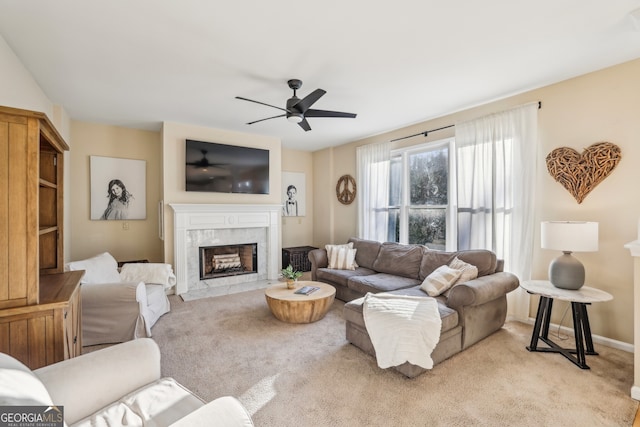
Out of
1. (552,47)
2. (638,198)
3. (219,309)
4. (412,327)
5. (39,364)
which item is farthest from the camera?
(219,309)

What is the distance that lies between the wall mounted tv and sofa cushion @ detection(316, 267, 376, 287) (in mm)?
1884

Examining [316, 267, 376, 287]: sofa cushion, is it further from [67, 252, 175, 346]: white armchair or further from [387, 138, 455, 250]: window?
[67, 252, 175, 346]: white armchair

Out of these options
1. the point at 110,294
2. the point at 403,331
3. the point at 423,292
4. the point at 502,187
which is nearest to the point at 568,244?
the point at 502,187

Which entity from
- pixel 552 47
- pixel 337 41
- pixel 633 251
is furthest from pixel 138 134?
pixel 633 251

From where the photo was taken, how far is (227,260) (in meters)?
5.14

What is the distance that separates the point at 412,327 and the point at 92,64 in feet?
12.0

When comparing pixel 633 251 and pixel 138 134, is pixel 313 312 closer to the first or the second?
pixel 633 251

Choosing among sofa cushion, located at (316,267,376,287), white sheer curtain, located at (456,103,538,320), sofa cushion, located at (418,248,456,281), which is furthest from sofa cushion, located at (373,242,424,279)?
white sheer curtain, located at (456,103,538,320)

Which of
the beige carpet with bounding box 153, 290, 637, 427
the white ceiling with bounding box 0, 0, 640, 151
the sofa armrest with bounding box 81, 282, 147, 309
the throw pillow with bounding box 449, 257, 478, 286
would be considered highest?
the white ceiling with bounding box 0, 0, 640, 151

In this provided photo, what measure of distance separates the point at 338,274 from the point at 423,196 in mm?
1799

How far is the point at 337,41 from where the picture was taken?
232 centimetres

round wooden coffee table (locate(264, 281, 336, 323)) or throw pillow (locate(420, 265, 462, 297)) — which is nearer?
throw pillow (locate(420, 265, 462, 297))

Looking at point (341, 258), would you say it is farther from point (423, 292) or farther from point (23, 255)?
point (23, 255)

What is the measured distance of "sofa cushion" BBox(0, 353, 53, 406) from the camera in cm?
88
